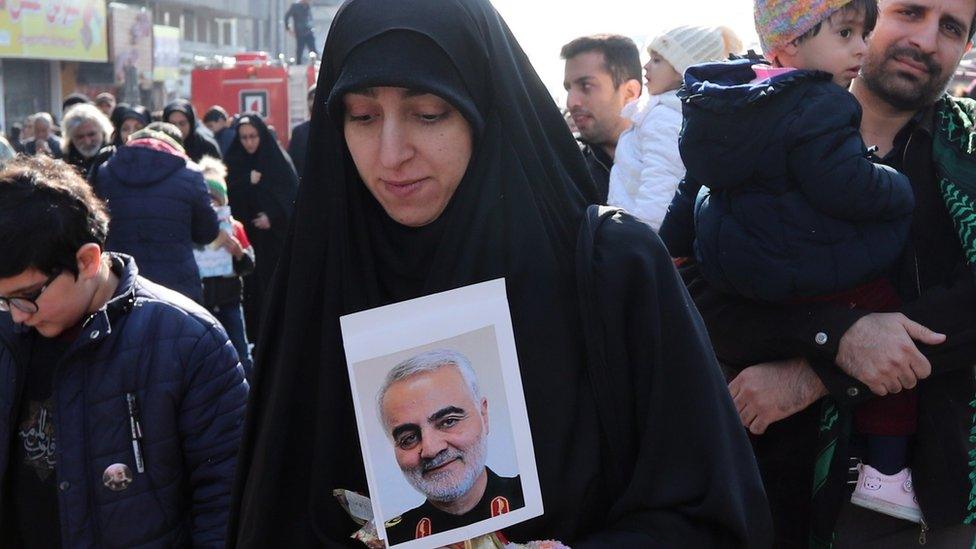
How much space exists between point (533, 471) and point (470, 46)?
650mm

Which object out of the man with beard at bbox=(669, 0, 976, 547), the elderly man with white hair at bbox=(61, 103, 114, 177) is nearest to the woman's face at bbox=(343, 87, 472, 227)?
the man with beard at bbox=(669, 0, 976, 547)

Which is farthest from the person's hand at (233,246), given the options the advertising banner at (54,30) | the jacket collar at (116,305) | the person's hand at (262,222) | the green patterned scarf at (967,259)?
the advertising banner at (54,30)

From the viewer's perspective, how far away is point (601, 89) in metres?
4.89

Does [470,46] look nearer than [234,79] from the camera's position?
Yes

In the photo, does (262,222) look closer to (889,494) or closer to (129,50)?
(889,494)

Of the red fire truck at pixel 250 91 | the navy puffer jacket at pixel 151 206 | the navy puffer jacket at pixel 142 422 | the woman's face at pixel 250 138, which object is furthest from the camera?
the red fire truck at pixel 250 91

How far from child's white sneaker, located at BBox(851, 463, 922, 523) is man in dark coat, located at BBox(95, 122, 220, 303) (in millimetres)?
4203

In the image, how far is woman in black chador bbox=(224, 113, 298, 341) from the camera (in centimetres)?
939

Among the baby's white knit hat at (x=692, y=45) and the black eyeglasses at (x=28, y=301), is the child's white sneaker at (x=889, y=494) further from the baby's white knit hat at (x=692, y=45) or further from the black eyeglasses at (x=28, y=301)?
the baby's white knit hat at (x=692, y=45)

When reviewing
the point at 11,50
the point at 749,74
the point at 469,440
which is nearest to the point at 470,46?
the point at 469,440

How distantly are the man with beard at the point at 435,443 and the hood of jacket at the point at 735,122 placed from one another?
3.47 ft

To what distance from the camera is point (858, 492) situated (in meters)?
2.49

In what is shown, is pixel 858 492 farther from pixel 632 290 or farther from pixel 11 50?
pixel 11 50

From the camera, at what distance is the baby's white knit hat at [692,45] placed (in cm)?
421
